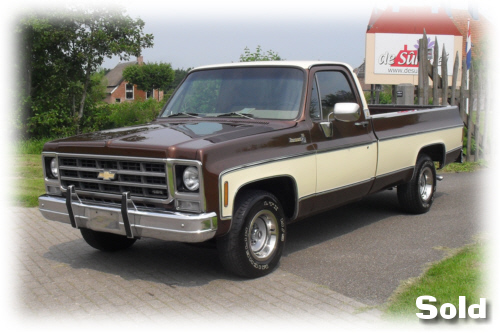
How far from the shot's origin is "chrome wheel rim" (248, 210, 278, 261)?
5645 millimetres

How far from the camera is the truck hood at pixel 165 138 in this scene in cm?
506

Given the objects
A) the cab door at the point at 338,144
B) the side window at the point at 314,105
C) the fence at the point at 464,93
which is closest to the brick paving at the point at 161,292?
the cab door at the point at 338,144

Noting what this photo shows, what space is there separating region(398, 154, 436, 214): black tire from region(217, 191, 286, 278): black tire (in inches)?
116

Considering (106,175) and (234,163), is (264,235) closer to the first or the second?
(234,163)

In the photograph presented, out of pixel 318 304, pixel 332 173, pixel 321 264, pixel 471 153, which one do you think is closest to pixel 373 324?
pixel 318 304

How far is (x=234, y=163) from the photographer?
203 inches

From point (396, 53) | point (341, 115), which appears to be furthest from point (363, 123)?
point (396, 53)

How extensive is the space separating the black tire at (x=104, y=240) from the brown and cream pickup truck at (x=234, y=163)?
0.5 inches

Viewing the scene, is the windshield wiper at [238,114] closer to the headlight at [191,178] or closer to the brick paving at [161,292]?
the headlight at [191,178]

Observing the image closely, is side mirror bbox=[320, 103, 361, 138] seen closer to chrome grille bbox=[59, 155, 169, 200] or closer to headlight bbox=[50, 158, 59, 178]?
chrome grille bbox=[59, 155, 169, 200]

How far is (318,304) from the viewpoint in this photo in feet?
16.0

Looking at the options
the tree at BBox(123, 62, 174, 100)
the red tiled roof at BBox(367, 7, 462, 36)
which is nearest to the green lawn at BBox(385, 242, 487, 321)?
the red tiled roof at BBox(367, 7, 462, 36)

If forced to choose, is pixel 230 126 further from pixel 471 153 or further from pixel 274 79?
pixel 471 153

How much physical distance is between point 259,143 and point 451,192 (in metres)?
5.57
